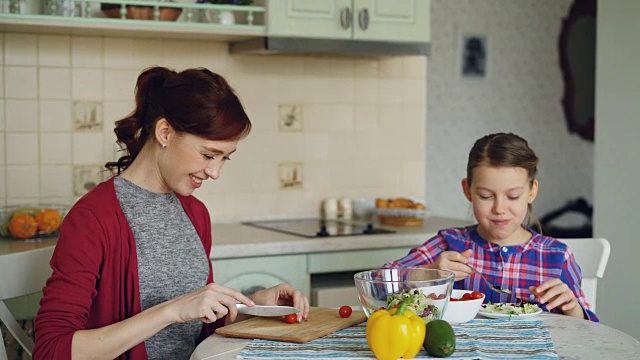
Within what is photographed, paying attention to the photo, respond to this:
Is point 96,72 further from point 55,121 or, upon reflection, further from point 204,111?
point 204,111

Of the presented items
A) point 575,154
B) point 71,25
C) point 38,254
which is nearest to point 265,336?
point 38,254

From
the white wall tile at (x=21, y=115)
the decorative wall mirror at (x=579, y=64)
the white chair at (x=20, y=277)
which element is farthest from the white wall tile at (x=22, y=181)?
the decorative wall mirror at (x=579, y=64)

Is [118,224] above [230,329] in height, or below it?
above

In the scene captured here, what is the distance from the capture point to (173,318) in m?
1.89

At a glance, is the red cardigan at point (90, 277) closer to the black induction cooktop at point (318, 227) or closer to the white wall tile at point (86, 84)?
the black induction cooktop at point (318, 227)

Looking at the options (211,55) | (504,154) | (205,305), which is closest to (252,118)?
(211,55)

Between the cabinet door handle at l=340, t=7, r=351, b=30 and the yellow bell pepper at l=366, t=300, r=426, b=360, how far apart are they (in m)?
2.02

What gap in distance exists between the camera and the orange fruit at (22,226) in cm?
313

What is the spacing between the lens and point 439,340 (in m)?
1.77

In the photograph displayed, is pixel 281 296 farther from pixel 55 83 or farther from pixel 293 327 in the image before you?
pixel 55 83

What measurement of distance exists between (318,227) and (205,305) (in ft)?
6.12

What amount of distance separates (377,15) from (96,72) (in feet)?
3.72

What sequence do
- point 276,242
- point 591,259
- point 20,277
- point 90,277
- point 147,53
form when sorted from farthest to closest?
point 147,53
point 276,242
point 591,259
point 20,277
point 90,277

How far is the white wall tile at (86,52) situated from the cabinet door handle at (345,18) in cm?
94
